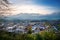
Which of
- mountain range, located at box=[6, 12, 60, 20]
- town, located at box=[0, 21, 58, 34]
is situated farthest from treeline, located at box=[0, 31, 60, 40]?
mountain range, located at box=[6, 12, 60, 20]

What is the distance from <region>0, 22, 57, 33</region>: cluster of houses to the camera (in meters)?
1.78

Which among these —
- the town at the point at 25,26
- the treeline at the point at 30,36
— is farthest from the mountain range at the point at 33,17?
the treeline at the point at 30,36

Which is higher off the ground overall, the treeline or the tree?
the tree

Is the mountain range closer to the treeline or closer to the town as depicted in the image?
the town

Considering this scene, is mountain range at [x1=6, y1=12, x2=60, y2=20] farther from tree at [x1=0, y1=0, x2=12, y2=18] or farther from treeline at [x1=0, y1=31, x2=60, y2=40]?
treeline at [x1=0, y1=31, x2=60, y2=40]

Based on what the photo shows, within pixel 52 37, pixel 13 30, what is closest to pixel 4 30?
pixel 13 30

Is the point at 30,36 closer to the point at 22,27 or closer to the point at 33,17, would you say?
the point at 22,27

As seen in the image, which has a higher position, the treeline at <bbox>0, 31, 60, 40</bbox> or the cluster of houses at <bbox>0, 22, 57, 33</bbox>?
the cluster of houses at <bbox>0, 22, 57, 33</bbox>

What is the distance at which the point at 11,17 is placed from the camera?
1824mm

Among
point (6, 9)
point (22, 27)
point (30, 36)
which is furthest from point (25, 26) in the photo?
point (6, 9)

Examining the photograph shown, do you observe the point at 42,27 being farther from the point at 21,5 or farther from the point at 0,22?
the point at 0,22

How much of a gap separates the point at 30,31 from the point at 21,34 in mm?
127

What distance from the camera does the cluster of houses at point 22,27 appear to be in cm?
178

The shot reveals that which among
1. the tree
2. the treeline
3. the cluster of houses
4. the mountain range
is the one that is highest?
the tree
